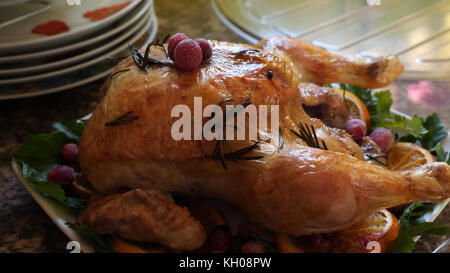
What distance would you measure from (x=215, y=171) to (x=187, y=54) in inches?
12.5

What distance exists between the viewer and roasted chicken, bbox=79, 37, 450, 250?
1.13 meters

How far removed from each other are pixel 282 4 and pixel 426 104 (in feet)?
3.46

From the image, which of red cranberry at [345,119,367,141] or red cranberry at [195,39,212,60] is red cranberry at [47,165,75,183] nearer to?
red cranberry at [195,39,212,60]

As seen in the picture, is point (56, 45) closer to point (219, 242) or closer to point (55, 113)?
point (55, 113)

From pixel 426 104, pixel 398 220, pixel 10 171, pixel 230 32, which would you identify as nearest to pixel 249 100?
pixel 398 220

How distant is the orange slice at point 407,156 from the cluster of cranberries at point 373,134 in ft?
0.09

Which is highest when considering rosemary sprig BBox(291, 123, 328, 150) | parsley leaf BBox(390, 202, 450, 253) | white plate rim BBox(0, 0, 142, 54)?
white plate rim BBox(0, 0, 142, 54)

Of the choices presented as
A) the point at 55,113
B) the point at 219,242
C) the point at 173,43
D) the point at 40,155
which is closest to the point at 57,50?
the point at 55,113

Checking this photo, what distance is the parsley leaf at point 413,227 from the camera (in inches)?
46.3

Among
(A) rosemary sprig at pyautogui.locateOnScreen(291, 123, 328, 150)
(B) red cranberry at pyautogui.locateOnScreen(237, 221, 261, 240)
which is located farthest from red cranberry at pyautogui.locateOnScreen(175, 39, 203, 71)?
(B) red cranberry at pyautogui.locateOnScreen(237, 221, 261, 240)

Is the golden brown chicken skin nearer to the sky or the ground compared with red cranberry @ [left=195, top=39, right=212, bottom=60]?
nearer to the ground

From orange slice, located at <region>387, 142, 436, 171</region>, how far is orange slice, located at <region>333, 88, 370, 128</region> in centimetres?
15
